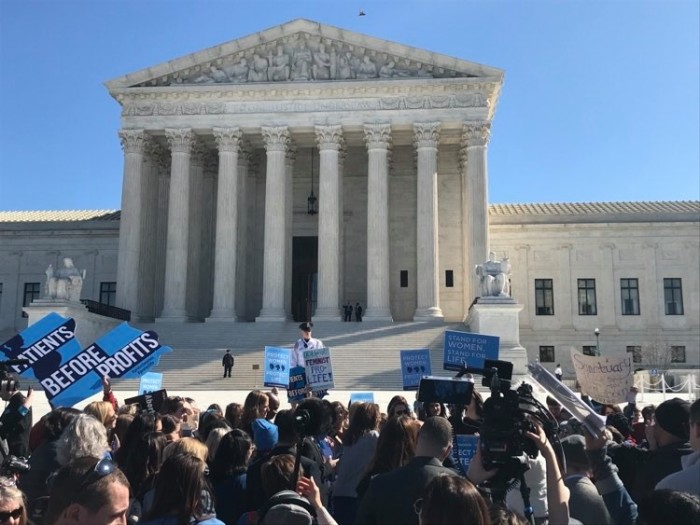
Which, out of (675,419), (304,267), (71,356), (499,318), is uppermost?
(304,267)

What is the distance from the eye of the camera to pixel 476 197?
39.2m

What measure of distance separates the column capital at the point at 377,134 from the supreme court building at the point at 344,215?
0.11 metres

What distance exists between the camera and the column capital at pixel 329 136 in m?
40.3

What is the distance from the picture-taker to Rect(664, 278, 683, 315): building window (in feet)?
155

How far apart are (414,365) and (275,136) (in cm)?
2652

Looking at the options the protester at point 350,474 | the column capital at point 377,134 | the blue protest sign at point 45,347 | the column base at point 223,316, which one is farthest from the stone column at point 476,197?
the protester at point 350,474

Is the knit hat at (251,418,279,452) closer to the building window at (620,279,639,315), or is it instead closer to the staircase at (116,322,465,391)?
the staircase at (116,322,465,391)

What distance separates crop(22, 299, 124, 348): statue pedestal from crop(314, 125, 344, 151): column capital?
50.8 feet

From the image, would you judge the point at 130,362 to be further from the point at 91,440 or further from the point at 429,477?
the point at 429,477

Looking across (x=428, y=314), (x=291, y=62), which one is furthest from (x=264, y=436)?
(x=291, y=62)

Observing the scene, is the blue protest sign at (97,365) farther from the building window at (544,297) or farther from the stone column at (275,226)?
the building window at (544,297)

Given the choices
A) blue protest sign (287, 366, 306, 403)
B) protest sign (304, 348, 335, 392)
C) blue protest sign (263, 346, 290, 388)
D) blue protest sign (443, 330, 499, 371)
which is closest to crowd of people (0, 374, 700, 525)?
blue protest sign (287, 366, 306, 403)

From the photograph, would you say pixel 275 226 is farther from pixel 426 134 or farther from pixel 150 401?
pixel 150 401

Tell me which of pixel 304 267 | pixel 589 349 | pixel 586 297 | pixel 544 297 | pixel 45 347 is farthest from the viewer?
pixel 544 297
